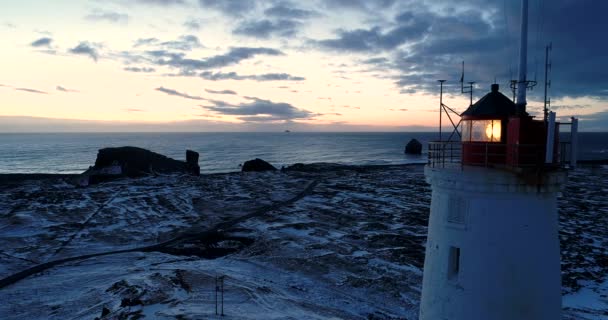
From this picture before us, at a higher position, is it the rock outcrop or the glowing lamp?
the glowing lamp

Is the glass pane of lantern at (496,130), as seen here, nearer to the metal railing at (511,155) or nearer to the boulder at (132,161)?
the metal railing at (511,155)

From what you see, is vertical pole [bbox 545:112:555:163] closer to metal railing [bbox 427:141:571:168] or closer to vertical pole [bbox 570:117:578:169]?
metal railing [bbox 427:141:571:168]

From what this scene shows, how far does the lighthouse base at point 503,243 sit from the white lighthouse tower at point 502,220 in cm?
1

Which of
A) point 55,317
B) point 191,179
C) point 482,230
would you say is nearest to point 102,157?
point 191,179

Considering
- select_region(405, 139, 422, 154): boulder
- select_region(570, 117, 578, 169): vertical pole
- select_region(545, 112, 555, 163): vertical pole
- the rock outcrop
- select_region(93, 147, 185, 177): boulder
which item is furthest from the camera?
select_region(405, 139, 422, 154): boulder

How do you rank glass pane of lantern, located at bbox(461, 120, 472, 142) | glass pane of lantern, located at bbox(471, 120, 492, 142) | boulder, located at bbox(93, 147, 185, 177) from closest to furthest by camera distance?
glass pane of lantern, located at bbox(471, 120, 492, 142), glass pane of lantern, located at bbox(461, 120, 472, 142), boulder, located at bbox(93, 147, 185, 177)

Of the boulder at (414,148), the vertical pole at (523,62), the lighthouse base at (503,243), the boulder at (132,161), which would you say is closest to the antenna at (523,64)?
the vertical pole at (523,62)

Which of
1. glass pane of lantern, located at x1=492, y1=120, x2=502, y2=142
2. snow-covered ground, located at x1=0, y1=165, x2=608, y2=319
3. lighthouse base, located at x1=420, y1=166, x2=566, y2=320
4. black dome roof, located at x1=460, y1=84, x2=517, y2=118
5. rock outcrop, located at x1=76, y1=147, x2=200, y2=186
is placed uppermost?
black dome roof, located at x1=460, y1=84, x2=517, y2=118

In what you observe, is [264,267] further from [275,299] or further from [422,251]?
[422,251]

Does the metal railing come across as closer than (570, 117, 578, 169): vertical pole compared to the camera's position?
Yes

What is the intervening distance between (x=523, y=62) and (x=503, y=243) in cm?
272

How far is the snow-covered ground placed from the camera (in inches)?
551

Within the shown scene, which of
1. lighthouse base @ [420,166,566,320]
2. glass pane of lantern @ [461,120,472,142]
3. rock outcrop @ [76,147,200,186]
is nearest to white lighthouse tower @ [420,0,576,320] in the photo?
lighthouse base @ [420,166,566,320]

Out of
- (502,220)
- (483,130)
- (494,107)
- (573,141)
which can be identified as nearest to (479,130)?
(483,130)
